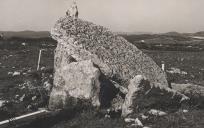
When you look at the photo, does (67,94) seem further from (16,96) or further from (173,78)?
(173,78)

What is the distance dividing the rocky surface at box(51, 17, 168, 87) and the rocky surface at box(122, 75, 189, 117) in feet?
6.76

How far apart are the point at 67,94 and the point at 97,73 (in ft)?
4.43

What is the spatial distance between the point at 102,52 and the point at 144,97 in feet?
11.3

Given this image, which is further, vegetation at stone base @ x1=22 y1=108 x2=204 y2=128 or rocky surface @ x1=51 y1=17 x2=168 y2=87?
rocky surface @ x1=51 y1=17 x2=168 y2=87

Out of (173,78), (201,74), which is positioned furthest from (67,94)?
(201,74)

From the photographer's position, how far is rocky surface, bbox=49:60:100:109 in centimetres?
1573

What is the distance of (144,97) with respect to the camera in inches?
581

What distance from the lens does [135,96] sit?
575 inches

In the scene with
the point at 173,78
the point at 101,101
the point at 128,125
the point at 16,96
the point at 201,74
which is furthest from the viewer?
the point at 201,74

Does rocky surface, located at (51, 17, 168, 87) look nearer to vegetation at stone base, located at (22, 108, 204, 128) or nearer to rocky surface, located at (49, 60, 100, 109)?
rocky surface, located at (49, 60, 100, 109)

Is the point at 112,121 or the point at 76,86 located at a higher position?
the point at 76,86

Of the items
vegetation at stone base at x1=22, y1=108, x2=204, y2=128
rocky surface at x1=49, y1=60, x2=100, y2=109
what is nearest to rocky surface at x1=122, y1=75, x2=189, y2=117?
vegetation at stone base at x1=22, y1=108, x2=204, y2=128

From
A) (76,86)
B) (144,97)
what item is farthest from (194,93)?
(76,86)

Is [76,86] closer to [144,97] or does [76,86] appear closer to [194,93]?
[144,97]
